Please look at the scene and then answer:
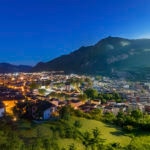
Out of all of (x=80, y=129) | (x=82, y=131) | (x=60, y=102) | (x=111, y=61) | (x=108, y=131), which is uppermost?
(x=111, y=61)

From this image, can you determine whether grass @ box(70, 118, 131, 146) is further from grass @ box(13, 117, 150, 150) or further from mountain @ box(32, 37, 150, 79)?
mountain @ box(32, 37, 150, 79)

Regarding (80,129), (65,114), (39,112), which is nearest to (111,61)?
(39,112)

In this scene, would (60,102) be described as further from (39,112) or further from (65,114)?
(65,114)

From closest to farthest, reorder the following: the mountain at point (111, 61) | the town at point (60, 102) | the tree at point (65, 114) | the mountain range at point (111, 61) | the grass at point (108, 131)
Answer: the grass at point (108, 131) < the tree at point (65, 114) < the town at point (60, 102) < the mountain range at point (111, 61) < the mountain at point (111, 61)

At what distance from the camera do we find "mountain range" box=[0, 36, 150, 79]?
441 ft

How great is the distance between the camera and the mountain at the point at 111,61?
13538 cm

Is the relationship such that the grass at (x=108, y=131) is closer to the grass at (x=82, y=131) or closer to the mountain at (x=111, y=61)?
the grass at (x=82, y=131)

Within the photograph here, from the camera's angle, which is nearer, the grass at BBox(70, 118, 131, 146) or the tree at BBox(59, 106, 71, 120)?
the grass at BBox(70, 118, 131, 146)

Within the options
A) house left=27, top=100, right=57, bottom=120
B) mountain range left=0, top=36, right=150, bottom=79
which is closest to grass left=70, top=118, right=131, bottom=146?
house left=27, top=100, right=57, bottom=120

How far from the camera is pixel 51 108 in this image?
3662cm

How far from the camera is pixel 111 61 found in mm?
157500

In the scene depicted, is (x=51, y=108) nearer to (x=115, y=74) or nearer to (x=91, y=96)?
(x=91, y=96)

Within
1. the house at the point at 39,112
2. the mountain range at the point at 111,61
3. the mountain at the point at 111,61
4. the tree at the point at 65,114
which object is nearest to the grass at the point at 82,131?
the tree at the point at 65,114

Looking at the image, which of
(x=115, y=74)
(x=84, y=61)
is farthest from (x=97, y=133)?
(x=84, y=61)
